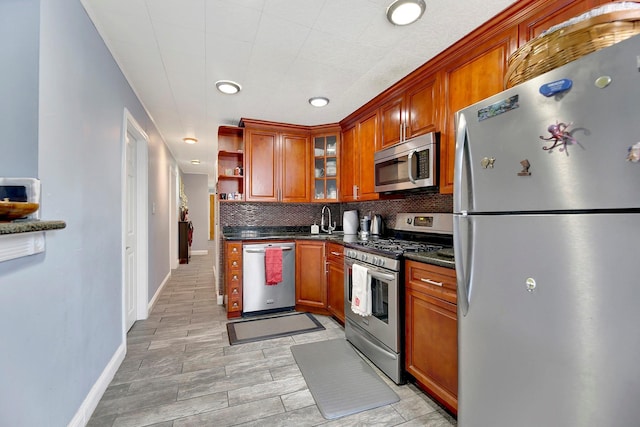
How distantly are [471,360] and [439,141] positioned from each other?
1550mm

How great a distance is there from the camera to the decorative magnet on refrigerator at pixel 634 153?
31.3 inches

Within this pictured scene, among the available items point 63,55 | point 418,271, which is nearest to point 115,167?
point 63,55

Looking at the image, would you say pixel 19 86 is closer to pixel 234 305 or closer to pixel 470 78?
pixel 470 78

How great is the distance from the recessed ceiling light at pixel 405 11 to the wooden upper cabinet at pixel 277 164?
2258 mm

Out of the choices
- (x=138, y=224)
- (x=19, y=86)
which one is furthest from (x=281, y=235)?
(x=19, y=86)

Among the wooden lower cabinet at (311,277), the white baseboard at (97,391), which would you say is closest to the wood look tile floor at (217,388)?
the white baseboard at (97,391)

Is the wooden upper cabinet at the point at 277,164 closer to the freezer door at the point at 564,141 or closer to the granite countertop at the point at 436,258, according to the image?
the granite countertop at the point at 436,258

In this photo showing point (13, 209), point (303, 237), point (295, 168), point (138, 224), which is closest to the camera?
point (13, 209)

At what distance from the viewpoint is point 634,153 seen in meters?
0.80

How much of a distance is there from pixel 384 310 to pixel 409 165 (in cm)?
119

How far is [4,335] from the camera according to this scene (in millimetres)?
991

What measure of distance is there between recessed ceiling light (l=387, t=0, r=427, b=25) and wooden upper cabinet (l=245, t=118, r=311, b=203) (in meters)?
2.26

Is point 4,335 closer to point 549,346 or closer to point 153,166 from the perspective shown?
point 549,346

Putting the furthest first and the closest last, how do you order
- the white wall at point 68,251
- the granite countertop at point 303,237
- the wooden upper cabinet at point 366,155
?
the wooden upper cabinet at point 366,155
the granite countertop at point 303,237
the white wall at point 68,251
